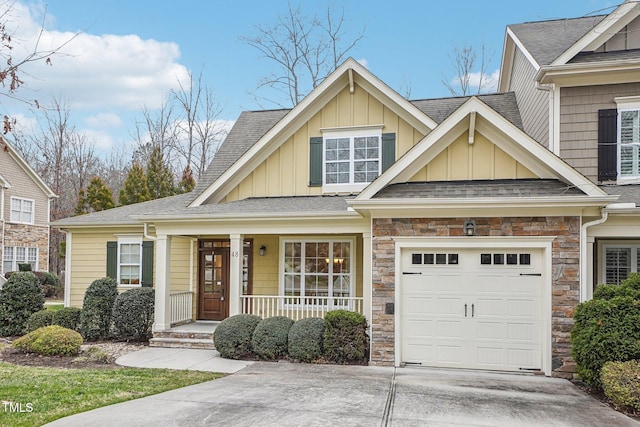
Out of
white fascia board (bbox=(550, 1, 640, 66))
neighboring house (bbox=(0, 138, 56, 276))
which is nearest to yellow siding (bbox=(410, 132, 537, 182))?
white fascia board (bbox=(550, 1, 640, 66))

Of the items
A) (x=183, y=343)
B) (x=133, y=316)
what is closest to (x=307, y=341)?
(x=183, y=343)

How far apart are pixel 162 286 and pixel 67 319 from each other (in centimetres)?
277

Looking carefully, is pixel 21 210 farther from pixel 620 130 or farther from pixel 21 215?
pixel 620 130

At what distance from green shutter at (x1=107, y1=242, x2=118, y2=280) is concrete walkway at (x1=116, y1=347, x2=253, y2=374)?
3.76m

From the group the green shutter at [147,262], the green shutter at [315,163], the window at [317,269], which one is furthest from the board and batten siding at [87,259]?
the green shutter at [315,163]

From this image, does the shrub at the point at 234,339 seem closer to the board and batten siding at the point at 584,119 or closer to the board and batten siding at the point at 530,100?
the board and batten siding at the point at 584,119

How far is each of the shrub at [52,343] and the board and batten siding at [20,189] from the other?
17865mm

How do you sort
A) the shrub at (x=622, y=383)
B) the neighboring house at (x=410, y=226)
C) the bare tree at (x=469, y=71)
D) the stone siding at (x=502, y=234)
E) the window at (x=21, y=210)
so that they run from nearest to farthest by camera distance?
the shrub at (x=622, y=383) → the stone siding at (x=502, y=234) → the neighboring house at (x=410, y=226) → the bare tree at (x=469, y=71) → the window at (x=21, y=210)

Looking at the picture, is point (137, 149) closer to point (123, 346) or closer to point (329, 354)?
point (123, 346)

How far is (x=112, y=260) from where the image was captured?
1366cm

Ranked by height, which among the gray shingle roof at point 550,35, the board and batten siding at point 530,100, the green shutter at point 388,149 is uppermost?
the gray shingle roof at point 550,35

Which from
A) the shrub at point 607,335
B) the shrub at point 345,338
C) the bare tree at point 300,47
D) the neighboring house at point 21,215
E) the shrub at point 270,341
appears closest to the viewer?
the shrub at point 607,335

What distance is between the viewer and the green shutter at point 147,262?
13.4 meters

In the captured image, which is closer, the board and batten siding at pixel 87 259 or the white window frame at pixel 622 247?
the white window frame at pixel 622 247
